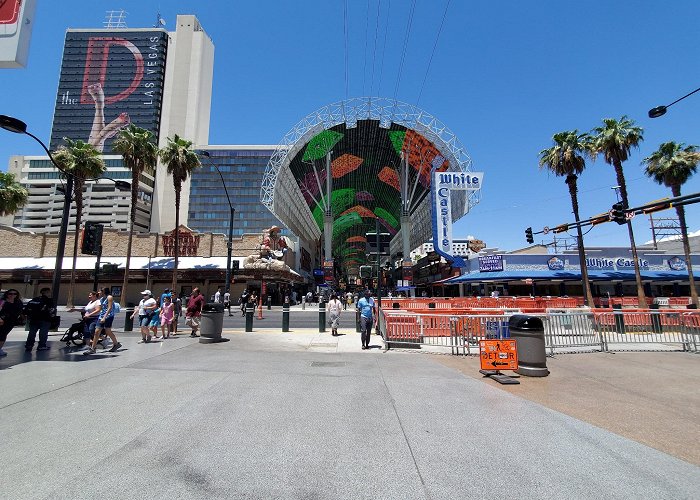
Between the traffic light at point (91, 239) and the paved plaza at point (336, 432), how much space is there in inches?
389

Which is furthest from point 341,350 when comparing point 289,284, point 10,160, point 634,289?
point 10,160

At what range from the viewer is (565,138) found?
88.3ft

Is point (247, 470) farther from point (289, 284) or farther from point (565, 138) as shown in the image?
point (289, 284)

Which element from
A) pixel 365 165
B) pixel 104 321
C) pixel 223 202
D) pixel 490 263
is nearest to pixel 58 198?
pixel 223 202

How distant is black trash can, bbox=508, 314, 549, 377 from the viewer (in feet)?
25.2

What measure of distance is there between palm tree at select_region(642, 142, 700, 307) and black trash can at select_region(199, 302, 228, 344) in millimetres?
32422

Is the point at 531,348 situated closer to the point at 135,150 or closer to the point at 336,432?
the point at 336,432

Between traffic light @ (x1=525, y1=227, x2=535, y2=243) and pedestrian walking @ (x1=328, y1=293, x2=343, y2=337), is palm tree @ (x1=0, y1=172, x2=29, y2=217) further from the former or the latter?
traffic light @ (x1=525, y1=227, x2=535, y2=243)

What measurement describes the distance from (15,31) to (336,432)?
34.0 feet

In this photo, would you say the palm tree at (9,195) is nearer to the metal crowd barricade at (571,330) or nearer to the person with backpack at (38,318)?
the person with backpack at (38,318)

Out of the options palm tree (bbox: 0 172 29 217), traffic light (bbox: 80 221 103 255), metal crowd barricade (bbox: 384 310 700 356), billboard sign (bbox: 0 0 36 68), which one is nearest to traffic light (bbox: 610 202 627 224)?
metal crowd barricade (bbox: 384 310 700 356)

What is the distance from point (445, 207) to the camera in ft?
121

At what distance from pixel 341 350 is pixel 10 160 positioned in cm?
16364

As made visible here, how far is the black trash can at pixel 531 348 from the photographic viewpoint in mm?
7680
